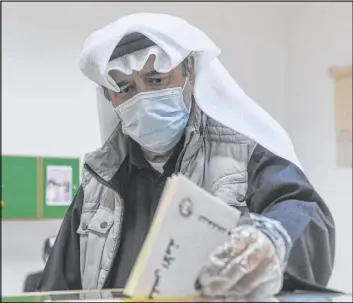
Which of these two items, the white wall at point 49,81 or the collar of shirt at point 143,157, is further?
the white wall at point 49,81

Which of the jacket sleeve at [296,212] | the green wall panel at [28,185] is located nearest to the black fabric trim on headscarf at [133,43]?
the jacket sleeve at [296,212]

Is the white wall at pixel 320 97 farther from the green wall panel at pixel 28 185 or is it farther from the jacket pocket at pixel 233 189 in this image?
the jacket pocket at pixel 233 189

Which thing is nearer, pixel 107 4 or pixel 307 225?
pixel 307 225

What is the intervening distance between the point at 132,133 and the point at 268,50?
2.09m

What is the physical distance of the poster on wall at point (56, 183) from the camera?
2.50 m

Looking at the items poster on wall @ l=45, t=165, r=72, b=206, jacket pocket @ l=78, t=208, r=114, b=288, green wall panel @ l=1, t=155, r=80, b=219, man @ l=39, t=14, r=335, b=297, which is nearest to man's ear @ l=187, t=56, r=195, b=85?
man @ l=39, t=14, r=335, b=297

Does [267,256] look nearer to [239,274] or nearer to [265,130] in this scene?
[239,274]

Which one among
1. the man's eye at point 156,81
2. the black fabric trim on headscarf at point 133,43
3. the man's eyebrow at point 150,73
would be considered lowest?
the man's eye at point 156,81

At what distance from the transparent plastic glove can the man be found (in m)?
0.25

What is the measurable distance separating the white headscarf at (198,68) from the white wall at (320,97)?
1.62m

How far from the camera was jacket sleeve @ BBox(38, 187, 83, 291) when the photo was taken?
3.08 ft

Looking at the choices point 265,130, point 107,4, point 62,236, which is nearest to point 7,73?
point 107,4

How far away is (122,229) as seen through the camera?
94cm

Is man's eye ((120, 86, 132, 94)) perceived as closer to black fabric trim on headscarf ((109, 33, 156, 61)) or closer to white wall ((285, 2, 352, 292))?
black fabric trim on headscarf ((109, 33, 156, 61))
